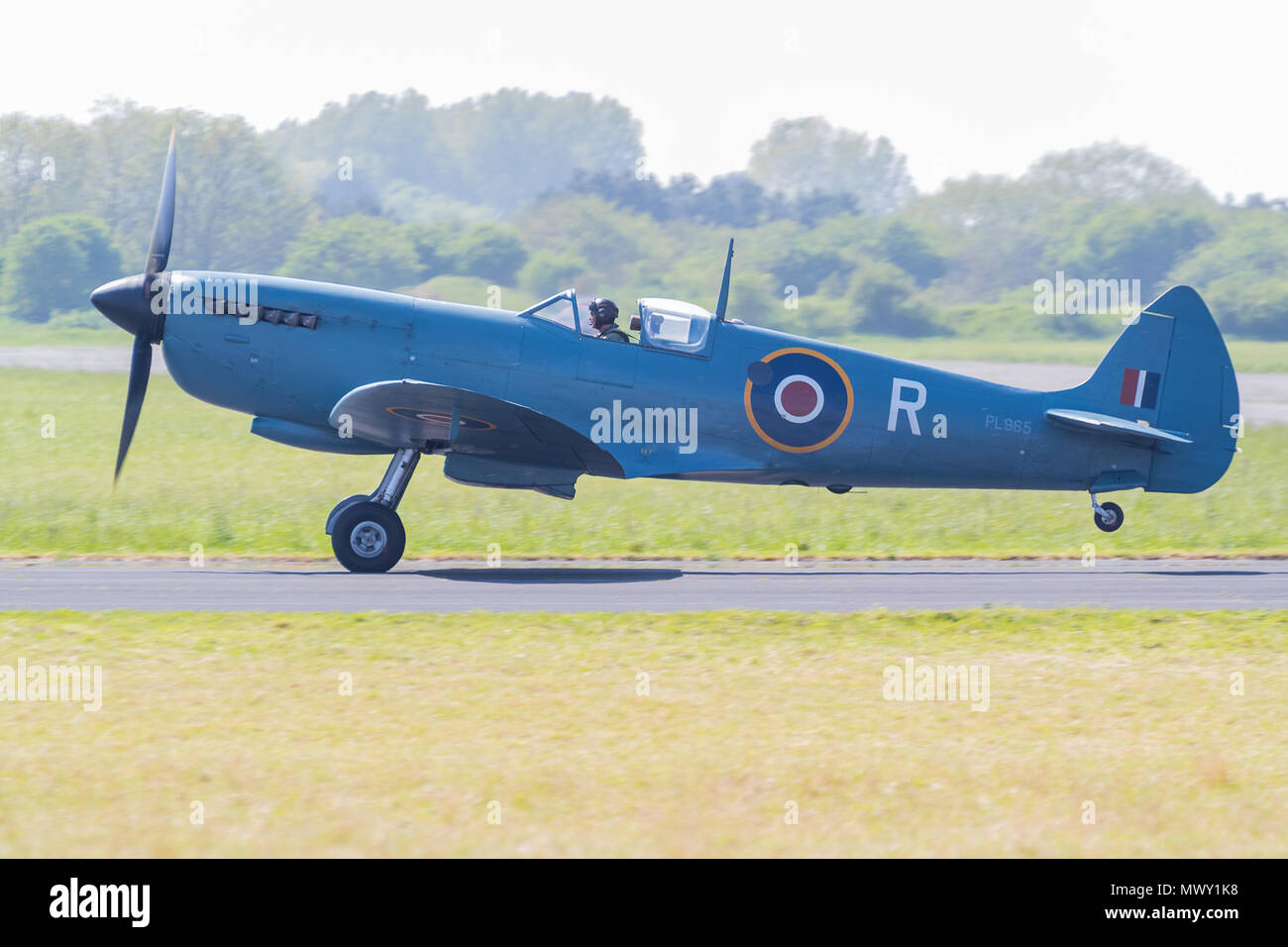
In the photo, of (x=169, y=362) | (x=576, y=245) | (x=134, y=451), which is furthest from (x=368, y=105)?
(x=169, y=362)

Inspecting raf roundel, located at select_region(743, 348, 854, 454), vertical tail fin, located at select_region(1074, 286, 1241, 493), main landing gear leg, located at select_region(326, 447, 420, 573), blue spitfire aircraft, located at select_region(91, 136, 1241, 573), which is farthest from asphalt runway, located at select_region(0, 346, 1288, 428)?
main landing gear leg, located at select_region(326, 447, 420, 573)

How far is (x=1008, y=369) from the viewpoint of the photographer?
1617 inches

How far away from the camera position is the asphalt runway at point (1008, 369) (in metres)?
34.8

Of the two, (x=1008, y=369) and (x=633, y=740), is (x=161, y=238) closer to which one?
(x=633, y=740)

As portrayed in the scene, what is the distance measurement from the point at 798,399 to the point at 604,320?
2.11m

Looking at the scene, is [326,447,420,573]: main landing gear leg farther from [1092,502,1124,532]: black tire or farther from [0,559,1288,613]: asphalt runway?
[1092,502,1124,532]: black tire

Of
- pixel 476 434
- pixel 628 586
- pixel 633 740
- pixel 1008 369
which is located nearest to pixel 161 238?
pixel 476 434

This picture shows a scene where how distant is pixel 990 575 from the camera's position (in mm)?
15125

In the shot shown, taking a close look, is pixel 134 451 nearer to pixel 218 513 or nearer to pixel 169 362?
pixel 218 513

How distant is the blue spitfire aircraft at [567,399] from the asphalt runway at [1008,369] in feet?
61.2

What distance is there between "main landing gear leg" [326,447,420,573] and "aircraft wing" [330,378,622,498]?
1.08ft

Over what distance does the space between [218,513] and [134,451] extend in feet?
19.1

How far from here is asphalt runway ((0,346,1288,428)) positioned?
114 ft

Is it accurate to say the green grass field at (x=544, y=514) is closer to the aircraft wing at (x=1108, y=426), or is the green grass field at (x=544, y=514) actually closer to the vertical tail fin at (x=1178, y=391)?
the vertical tail fin at (x=1178, y=391)
